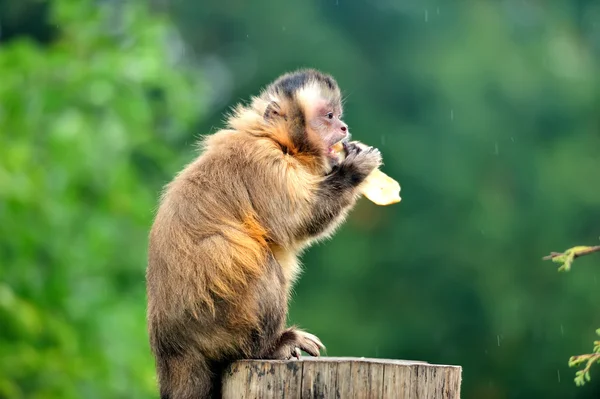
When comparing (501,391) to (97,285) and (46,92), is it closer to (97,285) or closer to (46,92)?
(97,285)

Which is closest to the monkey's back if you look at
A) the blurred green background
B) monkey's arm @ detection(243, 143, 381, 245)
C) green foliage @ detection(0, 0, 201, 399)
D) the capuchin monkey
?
the capuchin monkey

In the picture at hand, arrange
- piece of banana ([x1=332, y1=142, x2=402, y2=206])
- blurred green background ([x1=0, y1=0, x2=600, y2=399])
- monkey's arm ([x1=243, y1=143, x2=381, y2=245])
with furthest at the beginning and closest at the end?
blurred green background ([x1=0, y1=0, x2=600, y2=399]) → piece of banana ([x1=332, y1=142, x2=402, y2=206]) → monkey's arm ([x1=243, y1=143, x2=381, y2=245])

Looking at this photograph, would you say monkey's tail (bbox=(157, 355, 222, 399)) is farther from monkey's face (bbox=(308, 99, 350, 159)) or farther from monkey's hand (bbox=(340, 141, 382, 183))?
monkey's face (bbox=(308, 99, 350, 159))

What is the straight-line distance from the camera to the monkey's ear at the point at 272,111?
647 centimetres

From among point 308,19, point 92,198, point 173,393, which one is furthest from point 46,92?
point 308,19

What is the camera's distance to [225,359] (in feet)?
18.5

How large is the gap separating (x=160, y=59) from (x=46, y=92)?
5.18ft

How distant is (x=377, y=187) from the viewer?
6.56 meters

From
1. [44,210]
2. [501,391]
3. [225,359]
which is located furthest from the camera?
[501,391]

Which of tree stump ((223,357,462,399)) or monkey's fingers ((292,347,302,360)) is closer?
tree stump ((223,357,462,399))

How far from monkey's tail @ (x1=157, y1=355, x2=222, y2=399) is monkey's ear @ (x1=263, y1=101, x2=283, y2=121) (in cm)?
162

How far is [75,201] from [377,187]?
537cm

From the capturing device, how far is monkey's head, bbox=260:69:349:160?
6.46 m

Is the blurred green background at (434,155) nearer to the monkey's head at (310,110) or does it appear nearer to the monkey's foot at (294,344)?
the monkey's head at (310,110)
